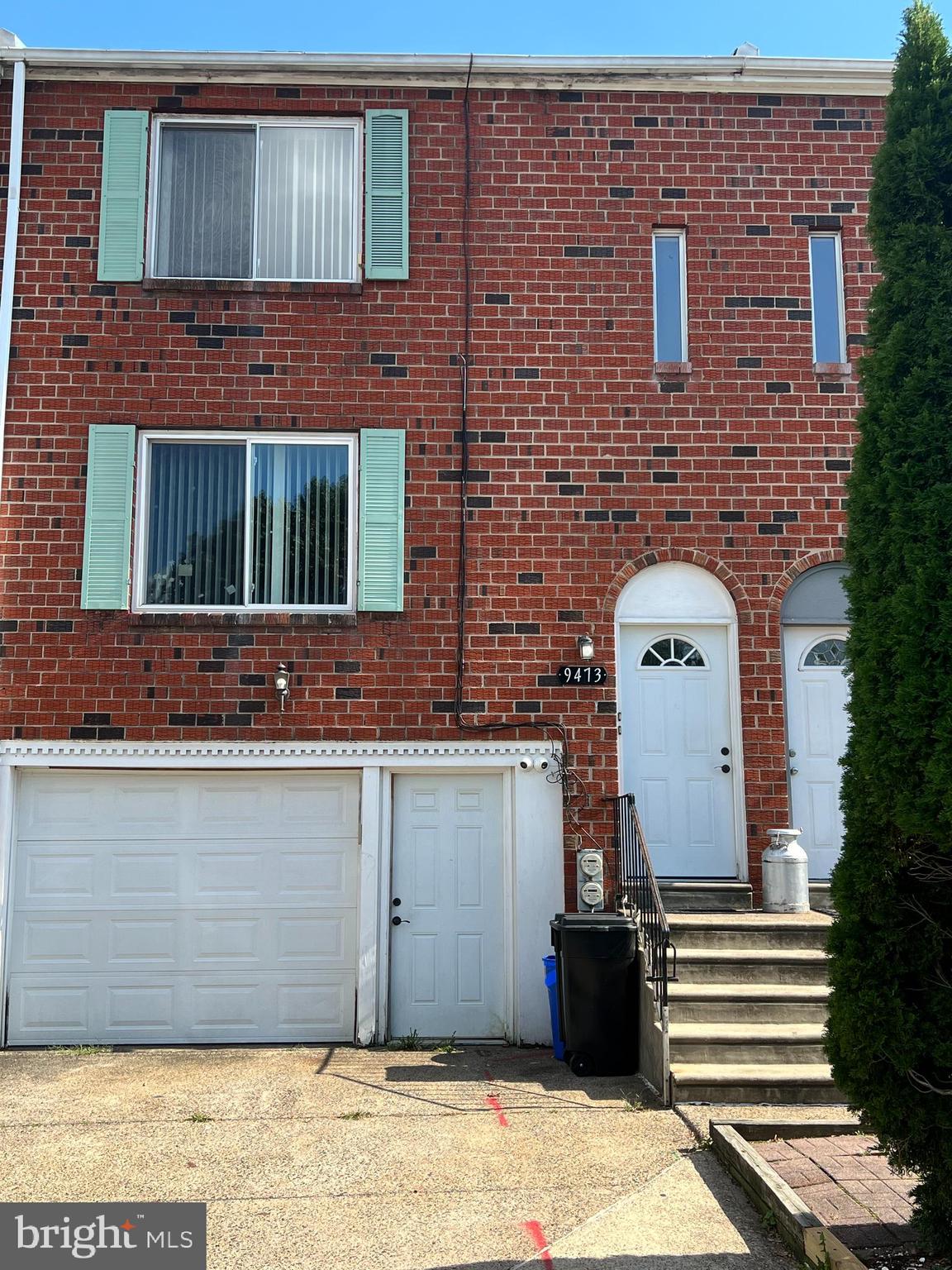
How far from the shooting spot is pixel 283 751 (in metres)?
9.06

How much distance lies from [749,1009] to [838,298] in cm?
601

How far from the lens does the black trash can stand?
7719 mm

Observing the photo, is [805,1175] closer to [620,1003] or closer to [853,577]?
[620,1003]

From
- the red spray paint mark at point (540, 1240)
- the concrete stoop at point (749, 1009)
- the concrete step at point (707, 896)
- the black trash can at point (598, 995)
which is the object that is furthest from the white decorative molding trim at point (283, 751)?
the red spray paint mark at point (540, 1240)

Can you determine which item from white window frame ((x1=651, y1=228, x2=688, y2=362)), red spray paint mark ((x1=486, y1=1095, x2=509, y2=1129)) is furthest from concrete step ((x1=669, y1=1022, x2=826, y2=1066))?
white window frame ((x1=651, y1=228, x2=688, y2=362))

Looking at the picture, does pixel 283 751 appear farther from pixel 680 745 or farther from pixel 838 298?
pixel 838 298

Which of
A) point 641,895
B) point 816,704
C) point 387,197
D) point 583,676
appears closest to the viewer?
point 641,895

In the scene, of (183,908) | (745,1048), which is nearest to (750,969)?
(745,1048)

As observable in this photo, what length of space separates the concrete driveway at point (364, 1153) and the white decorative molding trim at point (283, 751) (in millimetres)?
2232

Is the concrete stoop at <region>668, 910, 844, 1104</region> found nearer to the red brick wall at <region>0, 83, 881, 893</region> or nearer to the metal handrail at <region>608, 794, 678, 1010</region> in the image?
the metal handrail at <region>608, 794, 678, 1010</region>

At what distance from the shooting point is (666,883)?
9000mm

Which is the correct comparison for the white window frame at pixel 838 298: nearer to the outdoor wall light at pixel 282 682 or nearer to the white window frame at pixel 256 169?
the white window frame at pixel 256 169

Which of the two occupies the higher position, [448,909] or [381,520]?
[381,520]
